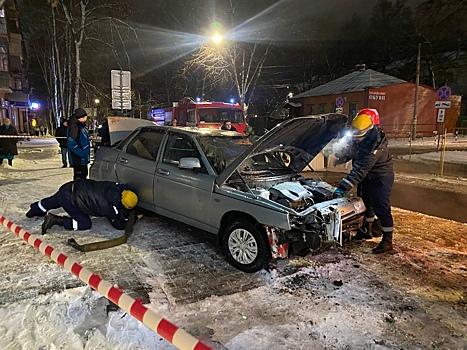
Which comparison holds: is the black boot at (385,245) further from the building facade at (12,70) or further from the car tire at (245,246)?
the building facade at (12,70)

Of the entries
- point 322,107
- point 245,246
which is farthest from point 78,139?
point 322,107

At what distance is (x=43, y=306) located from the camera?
10.6 feet

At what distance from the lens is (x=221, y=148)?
4.93 metres

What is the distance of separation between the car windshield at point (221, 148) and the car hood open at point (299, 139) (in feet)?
1.17

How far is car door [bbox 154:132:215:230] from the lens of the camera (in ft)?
14.8

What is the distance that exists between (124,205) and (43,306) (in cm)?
205

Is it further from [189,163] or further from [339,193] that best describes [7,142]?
[339,193]

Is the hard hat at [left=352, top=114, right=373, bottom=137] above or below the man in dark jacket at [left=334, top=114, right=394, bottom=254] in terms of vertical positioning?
above

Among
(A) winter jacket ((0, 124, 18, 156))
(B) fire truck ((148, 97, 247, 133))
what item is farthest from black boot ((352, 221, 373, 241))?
(A) winter jacket ((0, 124, 18, 156))

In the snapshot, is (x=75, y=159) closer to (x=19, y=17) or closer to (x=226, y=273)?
(x=226, y=273)

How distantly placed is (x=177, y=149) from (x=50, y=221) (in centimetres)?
214

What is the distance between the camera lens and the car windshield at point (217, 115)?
1547cm

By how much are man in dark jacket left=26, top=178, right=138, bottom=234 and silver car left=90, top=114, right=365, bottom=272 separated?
0.32m

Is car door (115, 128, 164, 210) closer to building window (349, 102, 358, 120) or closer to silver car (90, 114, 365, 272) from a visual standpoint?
silver car (90, 114, 365, 272)
